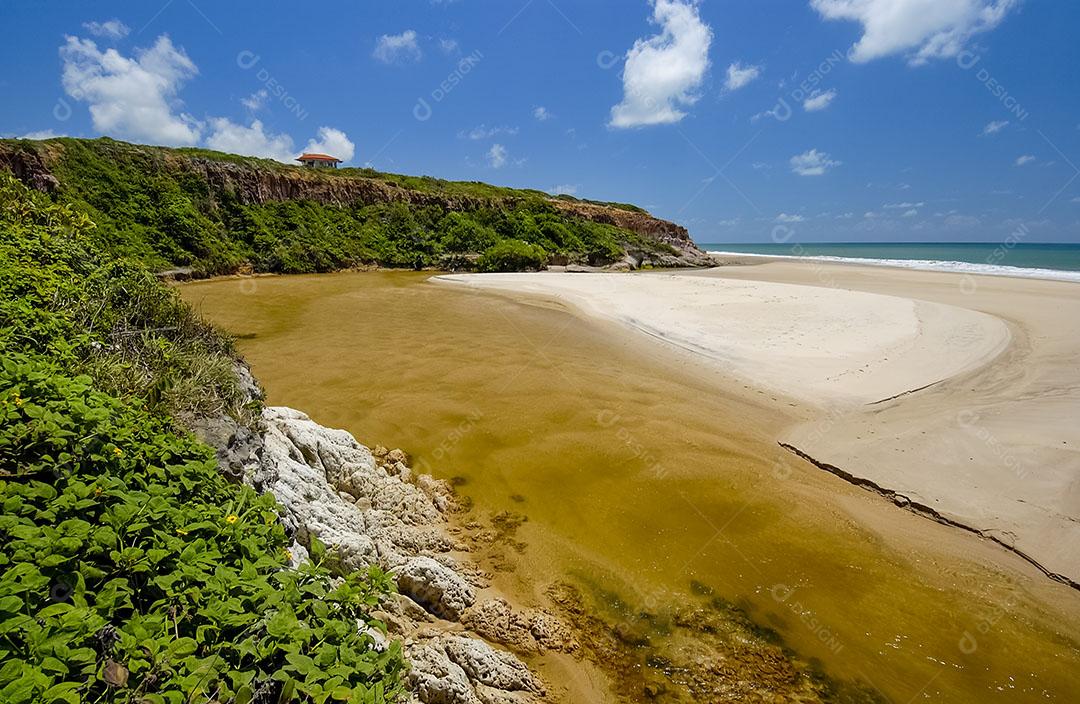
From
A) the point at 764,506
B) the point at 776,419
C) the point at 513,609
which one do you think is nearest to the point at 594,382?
the point at 776,419

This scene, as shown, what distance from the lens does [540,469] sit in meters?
6.37

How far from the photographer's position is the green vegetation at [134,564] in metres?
1.64

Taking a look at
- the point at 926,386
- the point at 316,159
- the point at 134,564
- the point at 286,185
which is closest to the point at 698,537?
the point at 134,564

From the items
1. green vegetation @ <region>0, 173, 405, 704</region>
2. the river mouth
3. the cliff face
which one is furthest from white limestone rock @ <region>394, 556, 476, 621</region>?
the cliff face

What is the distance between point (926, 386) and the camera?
880 centimetres

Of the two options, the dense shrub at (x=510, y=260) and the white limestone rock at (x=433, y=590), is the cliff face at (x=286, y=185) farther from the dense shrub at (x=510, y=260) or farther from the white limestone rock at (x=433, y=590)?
the white limestone rock at (x=433, y=590)

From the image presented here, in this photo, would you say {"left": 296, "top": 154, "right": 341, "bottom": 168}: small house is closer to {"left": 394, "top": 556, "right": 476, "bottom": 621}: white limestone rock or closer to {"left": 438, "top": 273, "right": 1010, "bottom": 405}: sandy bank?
{"left": 438, "top": 273, "right": 1010, "bottom": 405}: sandy bank

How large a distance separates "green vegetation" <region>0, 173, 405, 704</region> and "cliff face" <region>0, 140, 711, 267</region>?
31413mm

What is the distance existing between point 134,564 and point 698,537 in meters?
4.84

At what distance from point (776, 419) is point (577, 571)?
5031mm

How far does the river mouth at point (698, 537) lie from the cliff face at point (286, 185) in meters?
26.5

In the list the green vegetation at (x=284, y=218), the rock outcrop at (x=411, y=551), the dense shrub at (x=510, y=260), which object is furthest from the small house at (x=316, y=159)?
the rock outcrop at (x=411, y=551)

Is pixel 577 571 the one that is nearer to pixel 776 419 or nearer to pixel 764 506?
pixel 764 506

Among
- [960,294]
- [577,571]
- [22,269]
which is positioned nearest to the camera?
[22,269]
